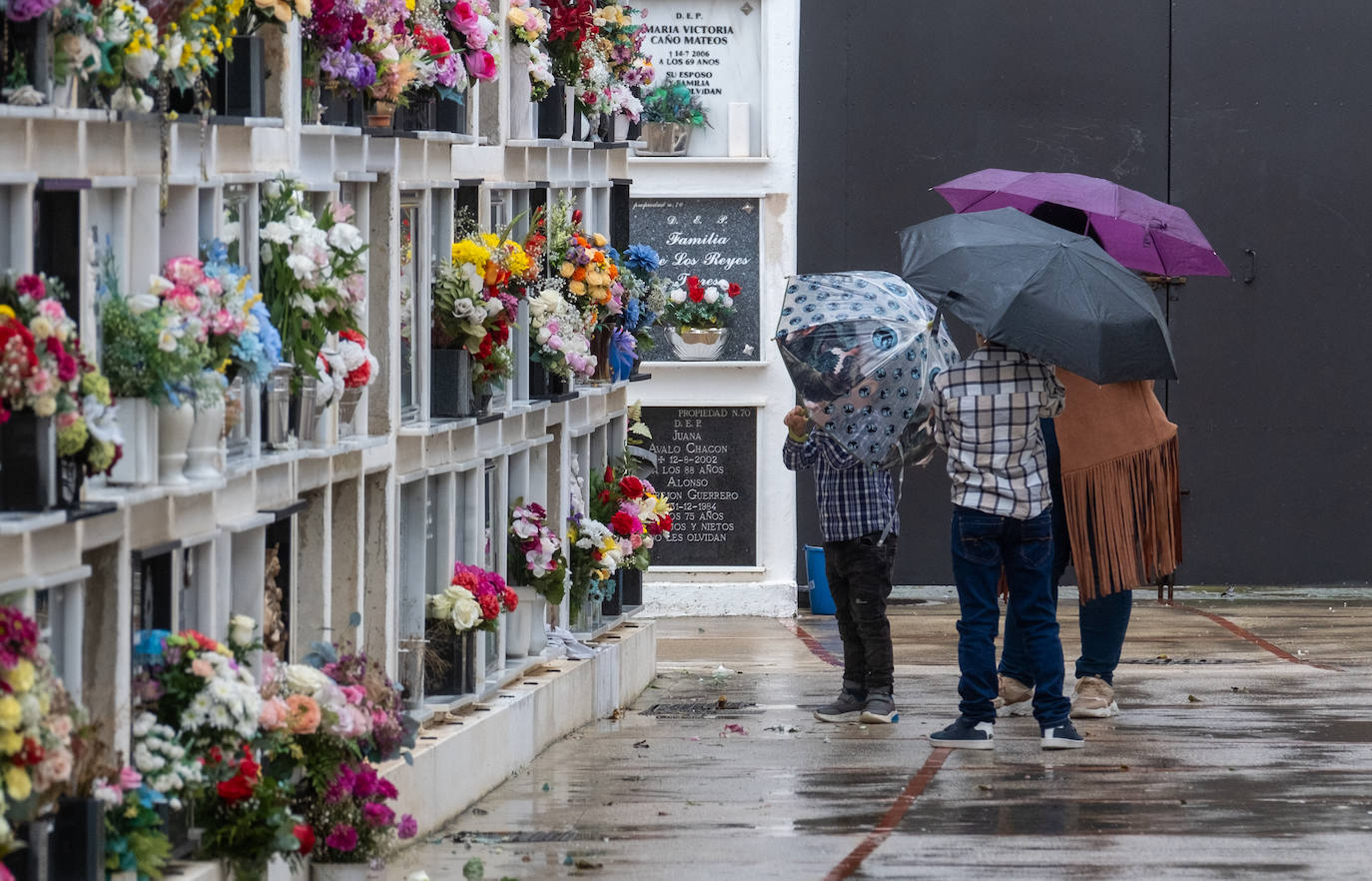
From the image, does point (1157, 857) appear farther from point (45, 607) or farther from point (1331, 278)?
point (1331, 278)

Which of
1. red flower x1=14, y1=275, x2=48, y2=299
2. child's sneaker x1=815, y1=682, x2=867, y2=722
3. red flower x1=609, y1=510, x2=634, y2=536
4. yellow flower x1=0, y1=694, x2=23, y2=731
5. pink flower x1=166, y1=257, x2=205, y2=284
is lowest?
child's sneaker x1=815, y1=682, x2=867, y2=722

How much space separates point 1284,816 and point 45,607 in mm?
4479

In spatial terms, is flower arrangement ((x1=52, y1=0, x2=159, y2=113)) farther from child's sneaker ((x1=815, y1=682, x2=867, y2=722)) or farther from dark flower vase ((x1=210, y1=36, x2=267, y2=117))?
child's sneaker ((x1=815, y1=682, x2=867, y2=722))

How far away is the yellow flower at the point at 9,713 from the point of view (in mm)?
4922

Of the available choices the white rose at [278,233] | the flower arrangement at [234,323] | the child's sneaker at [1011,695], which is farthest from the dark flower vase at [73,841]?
the child's sneaker at [1011,695]

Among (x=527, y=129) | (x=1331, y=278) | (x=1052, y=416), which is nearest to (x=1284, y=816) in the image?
(x=1052, y=416)

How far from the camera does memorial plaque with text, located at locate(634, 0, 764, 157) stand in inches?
573

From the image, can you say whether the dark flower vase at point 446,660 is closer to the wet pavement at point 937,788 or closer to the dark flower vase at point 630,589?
the wet pavement at point 937,788

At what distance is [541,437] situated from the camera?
1003 cm

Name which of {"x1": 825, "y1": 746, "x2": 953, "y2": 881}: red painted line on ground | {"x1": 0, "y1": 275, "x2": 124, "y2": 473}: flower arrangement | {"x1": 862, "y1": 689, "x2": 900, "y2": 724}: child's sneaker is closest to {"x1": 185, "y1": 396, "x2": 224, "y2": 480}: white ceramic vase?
{"x1": 0, "y1": 275, "x2": 124, "y2": 473}: flower arrangement

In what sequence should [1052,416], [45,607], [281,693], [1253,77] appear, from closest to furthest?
[45,607] → [281,693] → [1052,416] → [1253,77]

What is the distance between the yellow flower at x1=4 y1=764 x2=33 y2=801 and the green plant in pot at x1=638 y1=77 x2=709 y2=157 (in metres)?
9.83

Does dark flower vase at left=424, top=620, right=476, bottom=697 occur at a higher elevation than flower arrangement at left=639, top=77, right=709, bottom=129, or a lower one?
lower

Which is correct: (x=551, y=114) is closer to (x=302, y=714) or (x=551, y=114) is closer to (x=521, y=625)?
(x=521, y=625)
